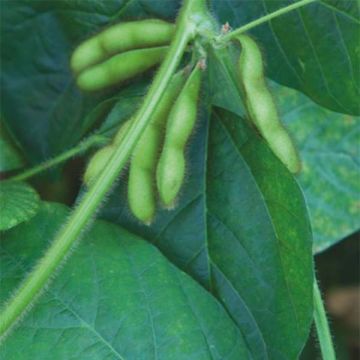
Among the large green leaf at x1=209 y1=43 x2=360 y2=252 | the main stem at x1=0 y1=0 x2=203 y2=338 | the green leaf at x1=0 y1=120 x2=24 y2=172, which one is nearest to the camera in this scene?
the main stem at x1=0 y1=0 x2=203 y2=338

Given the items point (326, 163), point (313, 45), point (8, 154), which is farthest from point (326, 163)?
point (8, 154)

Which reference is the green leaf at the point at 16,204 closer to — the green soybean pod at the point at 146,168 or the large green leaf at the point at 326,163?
the green soybean pod at the point at 146,168

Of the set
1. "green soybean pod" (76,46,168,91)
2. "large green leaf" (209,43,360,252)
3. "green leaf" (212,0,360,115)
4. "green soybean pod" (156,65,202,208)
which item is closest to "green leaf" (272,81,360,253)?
"large green leaf" (209,43,360,252)

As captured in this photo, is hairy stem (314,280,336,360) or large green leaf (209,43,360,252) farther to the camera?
large green leaf (209,43,360,252)

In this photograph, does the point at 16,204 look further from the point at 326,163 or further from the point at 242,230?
the point at 326,163

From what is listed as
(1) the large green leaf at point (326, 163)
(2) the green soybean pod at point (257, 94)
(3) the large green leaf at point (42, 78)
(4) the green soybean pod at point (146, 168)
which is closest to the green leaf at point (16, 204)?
(4) the green soybean pod at point (146, 168)

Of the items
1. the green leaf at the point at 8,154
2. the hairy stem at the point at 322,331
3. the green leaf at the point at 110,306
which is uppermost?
the green leaf at the point at 8,154

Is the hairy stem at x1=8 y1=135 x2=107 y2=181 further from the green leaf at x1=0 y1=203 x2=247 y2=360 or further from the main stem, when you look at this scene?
the main stem
